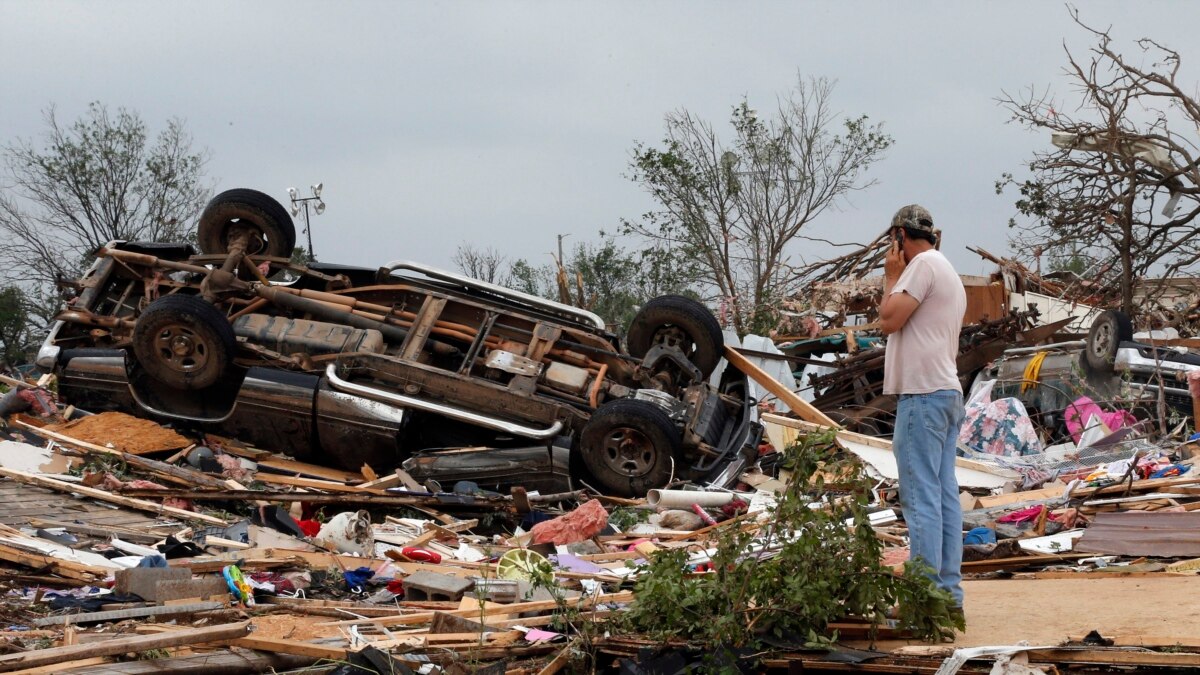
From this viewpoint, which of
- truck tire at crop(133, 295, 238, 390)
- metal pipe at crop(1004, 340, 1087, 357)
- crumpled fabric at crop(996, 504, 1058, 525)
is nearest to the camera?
crumpled fabric at crop(996, 504, 1058, 525)

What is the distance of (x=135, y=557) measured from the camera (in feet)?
24.1

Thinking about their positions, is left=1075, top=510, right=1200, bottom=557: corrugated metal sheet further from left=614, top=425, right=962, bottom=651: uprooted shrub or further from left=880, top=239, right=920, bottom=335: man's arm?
left=614, top=425, right=962, bottom=651: uprooted shrub

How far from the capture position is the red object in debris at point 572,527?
870 cm

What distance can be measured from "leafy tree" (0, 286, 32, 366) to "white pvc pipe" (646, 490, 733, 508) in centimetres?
2927

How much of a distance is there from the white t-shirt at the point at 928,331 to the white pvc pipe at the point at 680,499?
4.67m

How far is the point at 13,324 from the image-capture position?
34.7 meters

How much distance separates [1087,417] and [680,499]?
5.43 meters

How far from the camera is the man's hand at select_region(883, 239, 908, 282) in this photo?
17.4 ft

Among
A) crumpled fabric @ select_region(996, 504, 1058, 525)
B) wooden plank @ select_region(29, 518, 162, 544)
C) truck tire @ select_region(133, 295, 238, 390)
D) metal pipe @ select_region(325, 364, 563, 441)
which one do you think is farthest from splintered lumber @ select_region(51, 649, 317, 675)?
truck tire @ select_region(133, 295, 238, 390)

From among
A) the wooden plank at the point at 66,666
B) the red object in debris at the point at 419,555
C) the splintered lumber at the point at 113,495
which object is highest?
the splintered lumber at the point at 113,495

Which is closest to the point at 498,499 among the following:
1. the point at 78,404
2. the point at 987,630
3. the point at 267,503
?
the point at 267,503

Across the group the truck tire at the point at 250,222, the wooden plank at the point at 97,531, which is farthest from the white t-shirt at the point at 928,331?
the truck tire at the point at 250,222

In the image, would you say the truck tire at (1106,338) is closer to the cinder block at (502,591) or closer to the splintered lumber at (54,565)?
the cinder block at (502,591)

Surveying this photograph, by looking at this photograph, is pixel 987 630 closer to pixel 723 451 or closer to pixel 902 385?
pixel 902 385
